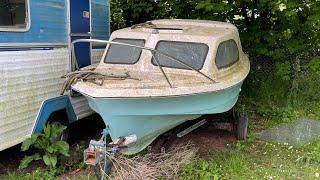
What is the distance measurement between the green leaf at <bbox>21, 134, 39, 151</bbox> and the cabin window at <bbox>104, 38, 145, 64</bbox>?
1442 mm

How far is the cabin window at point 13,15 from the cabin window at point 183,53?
1.74 meters

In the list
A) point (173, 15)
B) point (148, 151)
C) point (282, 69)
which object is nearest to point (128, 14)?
point (173, 15)

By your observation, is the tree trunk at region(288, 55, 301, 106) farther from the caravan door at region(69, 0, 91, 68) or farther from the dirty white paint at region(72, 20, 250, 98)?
the caravan door at region(69, 0, 91, 68)

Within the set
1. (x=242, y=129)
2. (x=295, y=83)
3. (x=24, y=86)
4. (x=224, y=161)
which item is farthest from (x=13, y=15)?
(x=295, y=83)

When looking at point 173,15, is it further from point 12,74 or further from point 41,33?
point 12,74

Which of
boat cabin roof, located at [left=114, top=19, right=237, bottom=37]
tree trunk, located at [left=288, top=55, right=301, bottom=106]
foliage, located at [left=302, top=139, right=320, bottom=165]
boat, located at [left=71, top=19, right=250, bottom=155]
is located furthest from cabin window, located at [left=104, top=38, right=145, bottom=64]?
tree trunk, located at [left=288, top=55, right=301, bottom=106]

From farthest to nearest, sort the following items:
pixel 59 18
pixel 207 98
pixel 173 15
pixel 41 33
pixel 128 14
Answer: pixel 128 14
pixel 173 15
pixel 59 18
pixel 41 33
pixel 207 98

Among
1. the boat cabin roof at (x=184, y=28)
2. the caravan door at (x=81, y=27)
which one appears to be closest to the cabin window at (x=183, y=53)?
the boat cabin roof at (x=184, y=28)

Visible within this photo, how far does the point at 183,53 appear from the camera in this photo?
590 centimetres

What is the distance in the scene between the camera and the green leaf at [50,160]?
559 cm

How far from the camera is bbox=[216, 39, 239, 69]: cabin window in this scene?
599cm

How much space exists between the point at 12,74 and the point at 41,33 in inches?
33.0

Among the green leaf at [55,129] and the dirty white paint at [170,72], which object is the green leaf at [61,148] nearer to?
the green leaf at [55,129]

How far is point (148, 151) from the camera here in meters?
6.04
